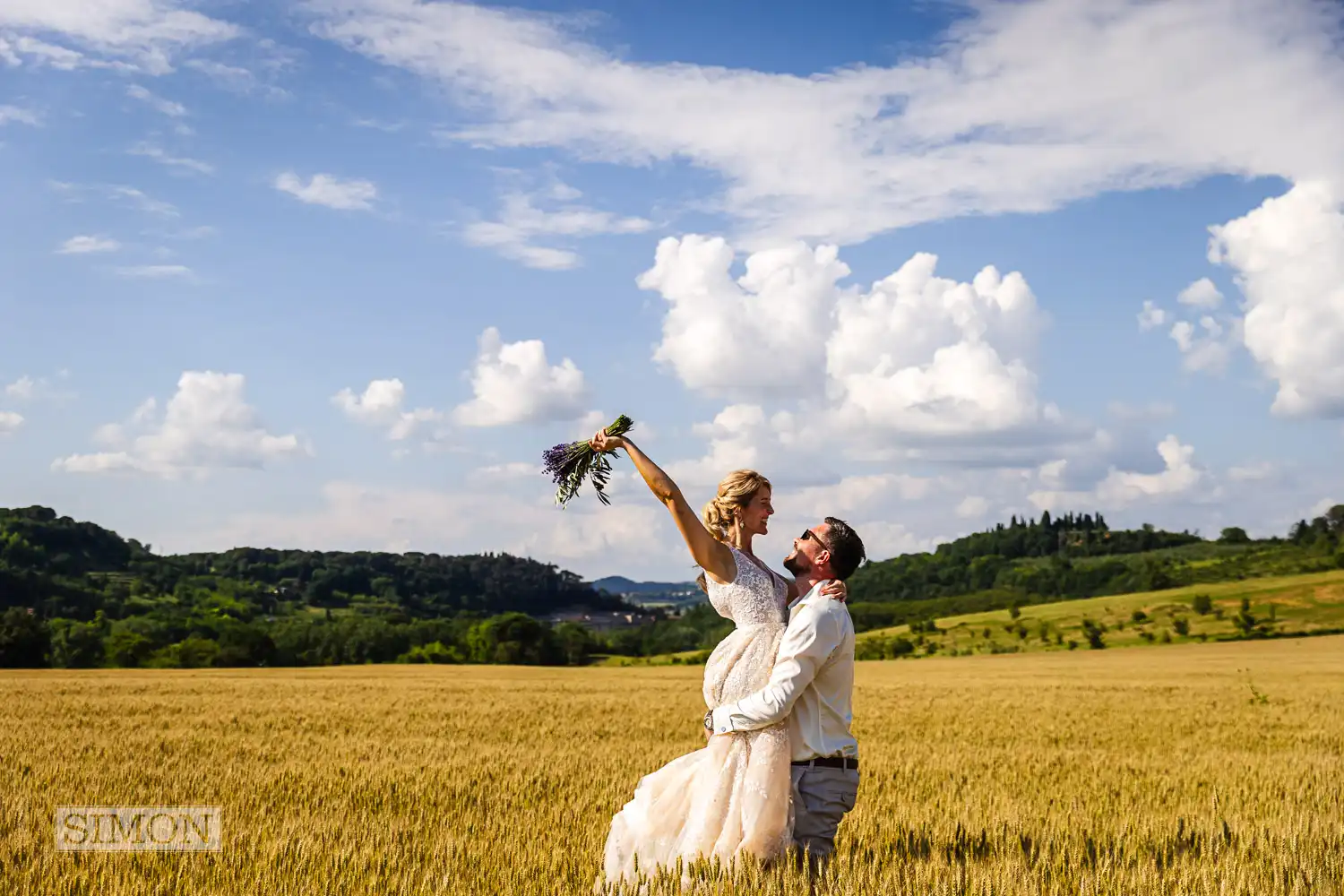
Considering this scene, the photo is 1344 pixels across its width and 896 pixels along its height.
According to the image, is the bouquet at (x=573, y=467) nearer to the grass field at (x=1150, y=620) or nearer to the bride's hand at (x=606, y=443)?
the bride's hand at (x=606, y=443)

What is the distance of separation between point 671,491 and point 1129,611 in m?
97.4

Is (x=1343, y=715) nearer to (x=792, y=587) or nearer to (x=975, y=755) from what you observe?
Result: (x=975, y=755)

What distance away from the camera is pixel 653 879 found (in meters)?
5.45

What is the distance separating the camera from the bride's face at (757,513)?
5.38 meters


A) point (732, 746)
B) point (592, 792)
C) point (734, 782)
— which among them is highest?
point (732, 746)

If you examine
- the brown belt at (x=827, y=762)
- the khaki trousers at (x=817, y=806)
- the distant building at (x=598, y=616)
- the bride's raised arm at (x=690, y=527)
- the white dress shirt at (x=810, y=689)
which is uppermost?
the bride's raised arm at (x=690, y=527)

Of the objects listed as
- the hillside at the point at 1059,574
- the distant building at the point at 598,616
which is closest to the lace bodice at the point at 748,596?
the hillside at the point at 1059,574

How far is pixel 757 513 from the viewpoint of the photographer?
17.7 ft

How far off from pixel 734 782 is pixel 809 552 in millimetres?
1176

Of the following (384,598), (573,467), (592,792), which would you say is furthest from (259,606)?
(573,467)

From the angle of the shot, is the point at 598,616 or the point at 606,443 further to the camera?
the point at 598,616

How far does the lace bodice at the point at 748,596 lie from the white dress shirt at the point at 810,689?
114 millimetres

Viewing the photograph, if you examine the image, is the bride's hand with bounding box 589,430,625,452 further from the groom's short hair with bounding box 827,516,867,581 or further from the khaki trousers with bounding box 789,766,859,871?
the khaki trousers with bounding box 789,766,859,871

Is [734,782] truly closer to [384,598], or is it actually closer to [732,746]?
[732,746]
